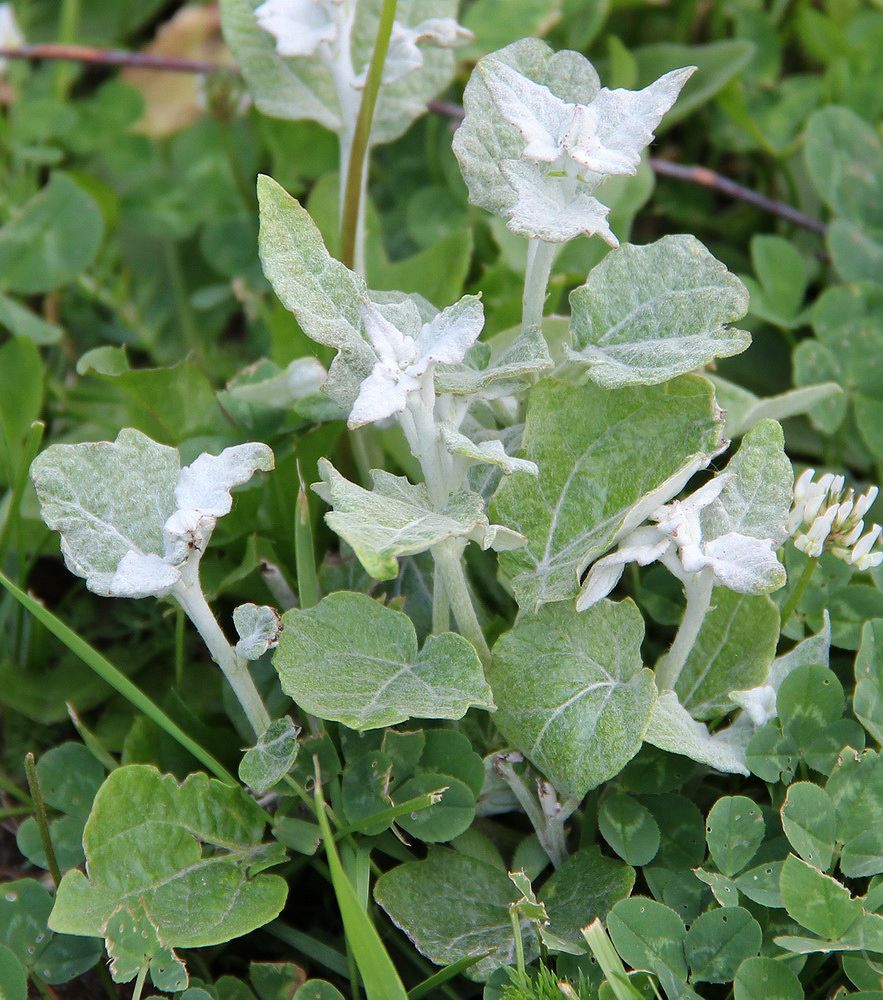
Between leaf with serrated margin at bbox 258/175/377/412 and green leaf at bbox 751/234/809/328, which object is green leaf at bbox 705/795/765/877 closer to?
leaf with serrated margin at bbox 258/175/377/412

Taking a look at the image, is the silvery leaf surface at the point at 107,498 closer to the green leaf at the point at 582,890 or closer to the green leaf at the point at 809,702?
the green leaf at the point at 582,890

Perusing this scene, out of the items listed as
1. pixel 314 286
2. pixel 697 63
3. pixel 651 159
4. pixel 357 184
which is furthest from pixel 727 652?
pixel 697 63

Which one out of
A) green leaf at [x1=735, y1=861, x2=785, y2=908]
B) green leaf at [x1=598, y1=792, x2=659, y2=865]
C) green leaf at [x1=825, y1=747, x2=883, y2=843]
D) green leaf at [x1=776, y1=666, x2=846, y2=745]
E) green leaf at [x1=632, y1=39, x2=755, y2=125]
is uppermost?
green leaf at [x1=632, y1=39, x2=755, y2=125]

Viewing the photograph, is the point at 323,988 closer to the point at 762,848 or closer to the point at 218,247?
the point at 762,848

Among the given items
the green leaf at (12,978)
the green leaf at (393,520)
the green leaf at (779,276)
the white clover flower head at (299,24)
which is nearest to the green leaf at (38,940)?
the green leaf at (12,978)

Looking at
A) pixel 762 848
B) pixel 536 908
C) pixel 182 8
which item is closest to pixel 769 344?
pixel 762 848

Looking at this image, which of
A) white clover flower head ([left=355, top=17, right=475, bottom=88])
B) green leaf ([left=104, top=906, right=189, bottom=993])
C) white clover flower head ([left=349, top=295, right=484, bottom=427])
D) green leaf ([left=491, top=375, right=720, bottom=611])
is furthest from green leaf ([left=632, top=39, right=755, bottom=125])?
green leaf ([left=104, top=906, right=189, bottom=993])
